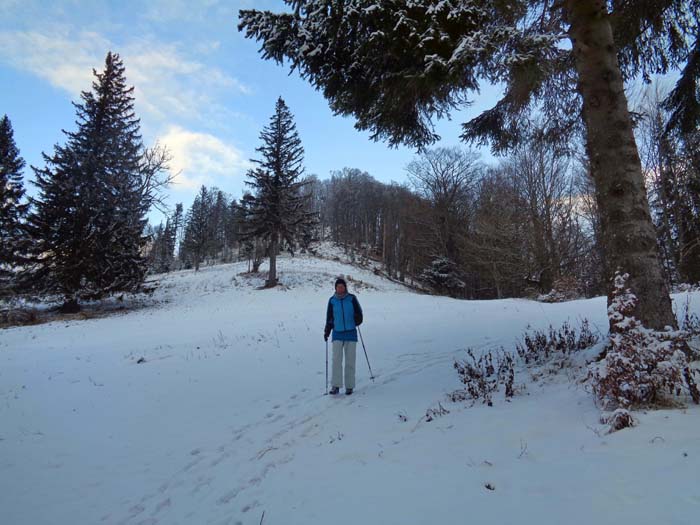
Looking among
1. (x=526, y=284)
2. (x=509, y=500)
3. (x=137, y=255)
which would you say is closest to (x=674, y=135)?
(x=509, y=500)

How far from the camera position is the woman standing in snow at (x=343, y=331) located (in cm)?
593

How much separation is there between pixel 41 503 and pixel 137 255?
70.0ft

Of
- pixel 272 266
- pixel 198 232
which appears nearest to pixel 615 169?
pixel 272 266

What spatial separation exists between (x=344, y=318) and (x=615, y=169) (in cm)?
425

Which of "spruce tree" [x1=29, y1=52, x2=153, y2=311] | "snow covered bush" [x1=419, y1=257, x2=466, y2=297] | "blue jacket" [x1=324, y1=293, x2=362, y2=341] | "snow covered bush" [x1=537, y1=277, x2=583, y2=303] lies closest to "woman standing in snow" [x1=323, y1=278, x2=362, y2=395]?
"blue jacket" [x1=324, y1=293, x2=362, y2=341]

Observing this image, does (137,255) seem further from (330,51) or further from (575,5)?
(575,5)

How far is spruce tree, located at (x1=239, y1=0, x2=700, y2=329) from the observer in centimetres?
380

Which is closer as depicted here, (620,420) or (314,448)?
(620,420)

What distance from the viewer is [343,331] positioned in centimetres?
621

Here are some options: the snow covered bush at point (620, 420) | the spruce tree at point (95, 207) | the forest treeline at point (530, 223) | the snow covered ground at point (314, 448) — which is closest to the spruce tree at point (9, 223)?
the spruce tree at point (95, 207)

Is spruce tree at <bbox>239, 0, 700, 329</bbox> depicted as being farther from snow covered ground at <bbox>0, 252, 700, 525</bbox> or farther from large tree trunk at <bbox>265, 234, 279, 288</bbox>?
large tree trunk at <bbox>265, 234, 279, 288</bbox>

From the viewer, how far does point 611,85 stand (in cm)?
402

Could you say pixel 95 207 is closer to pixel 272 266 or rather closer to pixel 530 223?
pixel 272 266

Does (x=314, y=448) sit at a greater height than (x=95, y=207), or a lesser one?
lesser
